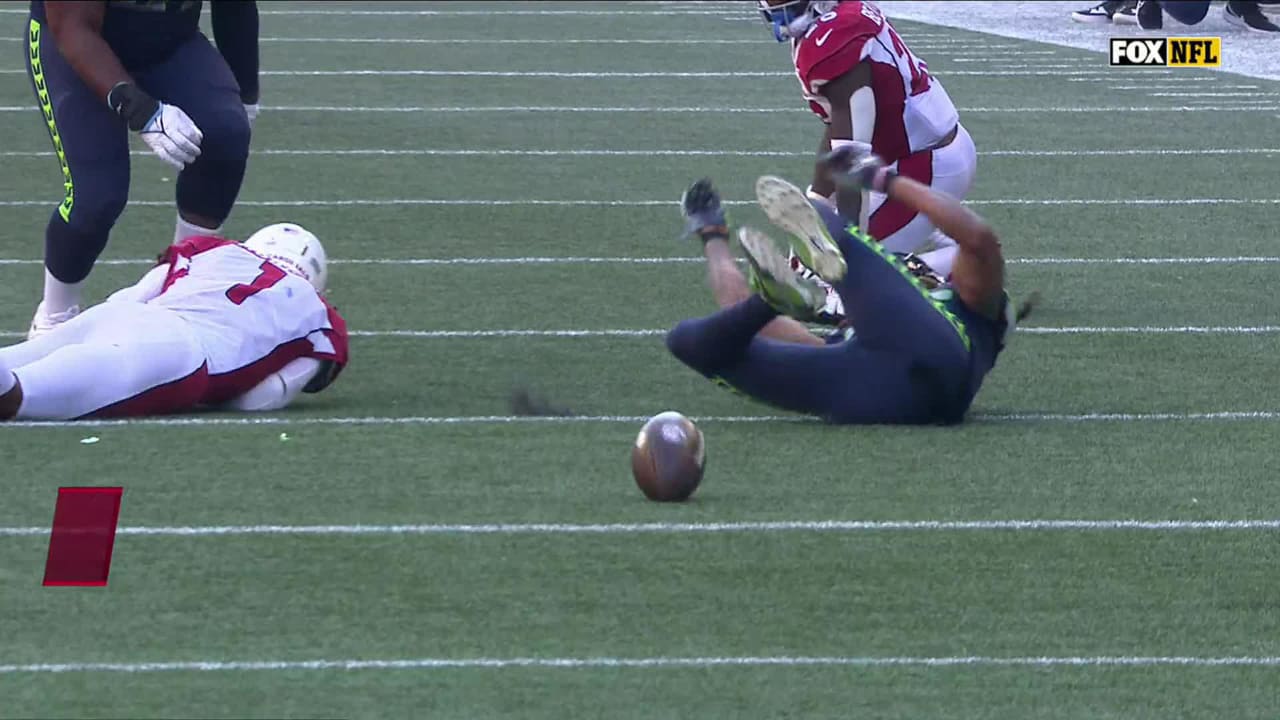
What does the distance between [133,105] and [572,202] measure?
3.94 m

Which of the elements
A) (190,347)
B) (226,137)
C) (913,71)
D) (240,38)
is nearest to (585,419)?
(190,347)

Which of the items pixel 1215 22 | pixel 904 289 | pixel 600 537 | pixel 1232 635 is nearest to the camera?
pixel 1232 635

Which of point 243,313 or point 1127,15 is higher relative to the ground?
point 243,313

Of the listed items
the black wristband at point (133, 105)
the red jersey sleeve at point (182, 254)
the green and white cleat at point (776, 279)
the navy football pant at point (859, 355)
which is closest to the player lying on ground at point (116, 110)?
the black wristband at point (133, 105)

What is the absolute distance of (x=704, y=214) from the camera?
6.63 meters

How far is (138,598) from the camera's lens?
15.8 ft

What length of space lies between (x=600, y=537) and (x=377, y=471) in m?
0.80

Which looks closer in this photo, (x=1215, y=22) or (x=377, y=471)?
(x=377, y=471)

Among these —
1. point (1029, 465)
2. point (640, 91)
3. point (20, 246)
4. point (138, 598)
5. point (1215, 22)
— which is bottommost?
point (1215, 22)

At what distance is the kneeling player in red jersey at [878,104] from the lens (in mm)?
7555

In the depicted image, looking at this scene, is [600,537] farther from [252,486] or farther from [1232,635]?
[1232,635]

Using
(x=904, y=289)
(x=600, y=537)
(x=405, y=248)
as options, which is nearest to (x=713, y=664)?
(x=600, y=537)

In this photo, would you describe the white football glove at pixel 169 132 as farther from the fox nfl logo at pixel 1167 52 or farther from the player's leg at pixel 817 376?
the fox nfl logo at pixel 1167 52

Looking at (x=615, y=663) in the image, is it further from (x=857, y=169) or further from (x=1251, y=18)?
(x=1251, y=18)
